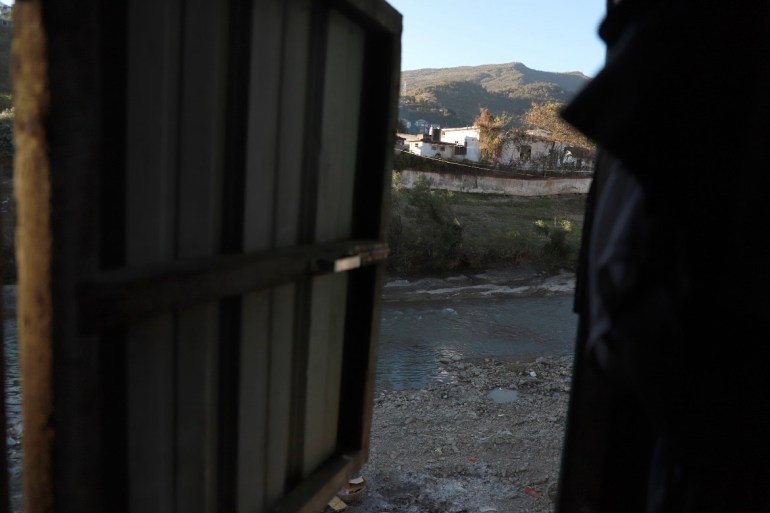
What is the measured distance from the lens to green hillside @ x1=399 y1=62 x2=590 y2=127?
72050 millimetres

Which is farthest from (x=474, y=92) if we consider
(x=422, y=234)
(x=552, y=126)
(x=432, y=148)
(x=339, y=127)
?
(x=339, y=127)

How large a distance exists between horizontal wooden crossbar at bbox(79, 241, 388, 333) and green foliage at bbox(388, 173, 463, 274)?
30.7ft

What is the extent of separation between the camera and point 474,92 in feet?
292

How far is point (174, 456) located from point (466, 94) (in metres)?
90.5

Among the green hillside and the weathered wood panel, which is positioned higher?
the green hillside

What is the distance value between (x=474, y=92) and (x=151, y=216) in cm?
9264

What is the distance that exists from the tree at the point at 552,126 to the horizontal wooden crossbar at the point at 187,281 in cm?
2921

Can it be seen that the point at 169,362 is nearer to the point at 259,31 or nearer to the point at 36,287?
the point at 36,287

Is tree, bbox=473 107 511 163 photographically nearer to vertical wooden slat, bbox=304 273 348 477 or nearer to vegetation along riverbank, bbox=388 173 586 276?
vegetation along riverbank, bbox=388 173 586 276

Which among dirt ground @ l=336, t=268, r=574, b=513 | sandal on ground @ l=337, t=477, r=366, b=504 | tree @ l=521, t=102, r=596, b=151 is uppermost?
tree @ l=521, t=102, r=596, b=151

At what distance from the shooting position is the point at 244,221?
53.9 inches

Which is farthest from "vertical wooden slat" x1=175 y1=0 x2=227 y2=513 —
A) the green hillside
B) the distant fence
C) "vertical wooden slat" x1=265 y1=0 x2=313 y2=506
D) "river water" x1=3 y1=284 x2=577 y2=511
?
the green hillside

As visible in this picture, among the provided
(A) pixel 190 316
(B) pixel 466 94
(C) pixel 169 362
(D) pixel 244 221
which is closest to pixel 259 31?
(D) pixel 244 221

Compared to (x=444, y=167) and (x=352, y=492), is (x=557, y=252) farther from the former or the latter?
(x=352, y=492)
